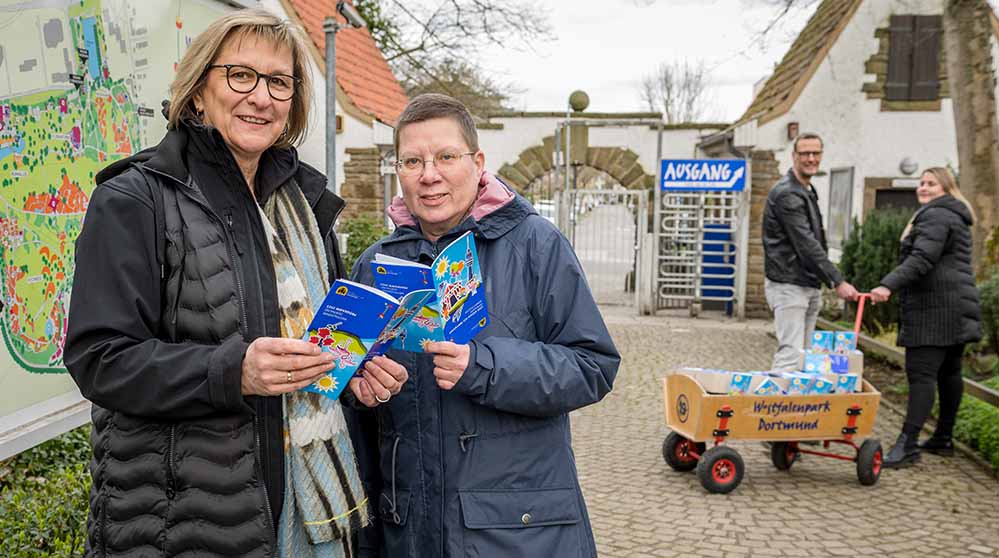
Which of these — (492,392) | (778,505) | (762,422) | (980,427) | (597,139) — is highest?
(597,139)

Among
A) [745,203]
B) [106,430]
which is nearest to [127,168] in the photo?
[106,430]

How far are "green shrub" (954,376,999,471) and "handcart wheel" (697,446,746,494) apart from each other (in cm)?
192

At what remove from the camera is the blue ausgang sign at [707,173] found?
511 inches

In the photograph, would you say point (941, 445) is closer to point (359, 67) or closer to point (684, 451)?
point (684, 451)

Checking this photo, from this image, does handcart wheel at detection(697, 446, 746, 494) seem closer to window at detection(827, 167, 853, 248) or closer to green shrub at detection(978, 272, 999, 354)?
green shrub at detection(978, 272, 999, 354)

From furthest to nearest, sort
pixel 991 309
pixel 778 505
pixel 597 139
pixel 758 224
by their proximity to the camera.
Answer: 1. pixel 597 139
2. pixel 758 224
3. pixel 991 309
4. pixel 778 505

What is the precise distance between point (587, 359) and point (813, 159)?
4.66 meters

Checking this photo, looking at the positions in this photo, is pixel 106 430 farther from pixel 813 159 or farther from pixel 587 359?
pixel 813 159

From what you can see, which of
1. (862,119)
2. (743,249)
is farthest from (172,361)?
(862,119)

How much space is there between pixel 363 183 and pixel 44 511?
34.6 ft

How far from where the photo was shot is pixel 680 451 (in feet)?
19.5

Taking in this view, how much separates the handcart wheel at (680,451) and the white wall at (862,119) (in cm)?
953

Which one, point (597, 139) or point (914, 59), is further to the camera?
point (597, 139)

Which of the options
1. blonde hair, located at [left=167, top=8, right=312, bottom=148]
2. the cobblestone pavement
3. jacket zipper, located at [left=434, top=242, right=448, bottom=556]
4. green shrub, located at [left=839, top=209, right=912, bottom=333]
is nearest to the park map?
blonde hair, located at [left=167, top=8, right=312, bottom=148]
